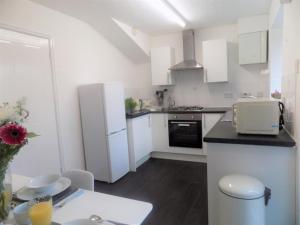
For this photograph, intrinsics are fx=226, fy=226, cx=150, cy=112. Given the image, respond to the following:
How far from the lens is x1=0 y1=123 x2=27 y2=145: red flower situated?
874 millimetres

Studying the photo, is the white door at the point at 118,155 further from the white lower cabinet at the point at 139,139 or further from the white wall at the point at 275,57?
the white wall at the point at 275,57

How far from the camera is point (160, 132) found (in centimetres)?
415

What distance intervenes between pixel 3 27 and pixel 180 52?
311 cm

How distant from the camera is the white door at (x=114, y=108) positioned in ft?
10.2

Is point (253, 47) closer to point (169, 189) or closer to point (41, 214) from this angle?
point (169, 189)

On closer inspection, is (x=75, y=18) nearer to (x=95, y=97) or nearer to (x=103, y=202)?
(x=95, y=97)

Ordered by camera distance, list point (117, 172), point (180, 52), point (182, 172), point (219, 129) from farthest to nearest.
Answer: point (180, 52), point (182, 172), point (117, 172), point (219, 129)

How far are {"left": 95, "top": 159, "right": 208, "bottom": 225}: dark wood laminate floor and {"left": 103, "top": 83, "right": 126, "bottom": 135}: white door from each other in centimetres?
80

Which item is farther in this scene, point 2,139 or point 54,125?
point 54,125

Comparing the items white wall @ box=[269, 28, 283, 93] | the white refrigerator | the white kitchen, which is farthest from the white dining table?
white wall @ box=[269, 28, 283, 93]

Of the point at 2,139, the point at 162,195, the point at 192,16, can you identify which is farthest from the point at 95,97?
the point at 2,139

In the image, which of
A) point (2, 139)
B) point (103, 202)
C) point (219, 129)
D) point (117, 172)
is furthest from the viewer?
point (117, 172)

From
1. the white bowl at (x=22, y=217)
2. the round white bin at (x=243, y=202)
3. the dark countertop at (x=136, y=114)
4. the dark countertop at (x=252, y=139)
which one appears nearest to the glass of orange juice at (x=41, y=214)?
the white bowl at (x=22, y=217)

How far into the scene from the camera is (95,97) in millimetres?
3104
